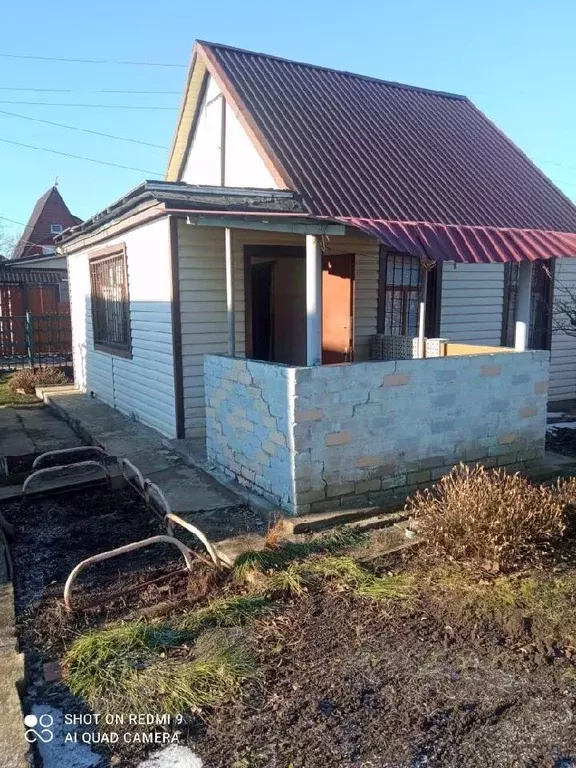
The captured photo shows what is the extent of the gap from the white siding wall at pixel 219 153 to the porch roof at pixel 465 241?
8.00ft

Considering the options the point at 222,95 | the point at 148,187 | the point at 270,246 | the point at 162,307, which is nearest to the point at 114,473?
the point at 162,307

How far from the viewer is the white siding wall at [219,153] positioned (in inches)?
351

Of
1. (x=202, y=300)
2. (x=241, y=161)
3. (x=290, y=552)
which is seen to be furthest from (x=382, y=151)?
(x=290, y=552)

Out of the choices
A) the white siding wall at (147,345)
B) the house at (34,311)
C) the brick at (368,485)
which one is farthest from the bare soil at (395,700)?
the house at (34,311)

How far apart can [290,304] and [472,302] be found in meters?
2.99

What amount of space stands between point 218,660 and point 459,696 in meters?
1.21

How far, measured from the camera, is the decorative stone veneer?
16.1 ft

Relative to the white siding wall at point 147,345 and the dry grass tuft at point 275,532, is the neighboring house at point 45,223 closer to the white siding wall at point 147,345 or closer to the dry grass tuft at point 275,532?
the white siding wall at point 147,345

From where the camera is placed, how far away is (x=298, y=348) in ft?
31.3

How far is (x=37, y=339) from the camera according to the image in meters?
18.3

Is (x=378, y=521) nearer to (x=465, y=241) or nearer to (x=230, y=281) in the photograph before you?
(x=230, y=281)

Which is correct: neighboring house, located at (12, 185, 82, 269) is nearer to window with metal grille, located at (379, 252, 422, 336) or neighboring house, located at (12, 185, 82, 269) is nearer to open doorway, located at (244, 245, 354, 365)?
open doorway, located at (244, 245, 354, 365)

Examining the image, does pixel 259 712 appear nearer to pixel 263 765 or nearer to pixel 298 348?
pixel 263 765

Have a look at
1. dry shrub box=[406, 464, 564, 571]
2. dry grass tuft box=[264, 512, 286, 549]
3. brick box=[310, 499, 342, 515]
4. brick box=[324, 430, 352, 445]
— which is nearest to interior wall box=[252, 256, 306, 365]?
brick box=[324, 430, 352, 445]
